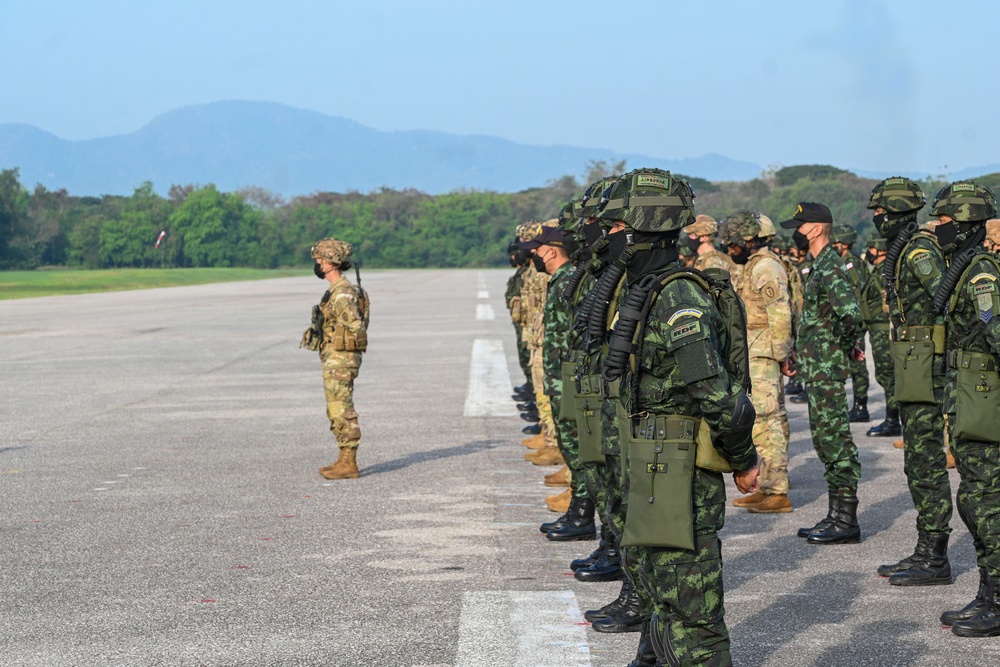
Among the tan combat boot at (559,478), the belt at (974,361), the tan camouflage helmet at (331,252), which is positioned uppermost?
the tan camouflage helmet at (331,252)

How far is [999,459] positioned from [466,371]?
1449 centimetres

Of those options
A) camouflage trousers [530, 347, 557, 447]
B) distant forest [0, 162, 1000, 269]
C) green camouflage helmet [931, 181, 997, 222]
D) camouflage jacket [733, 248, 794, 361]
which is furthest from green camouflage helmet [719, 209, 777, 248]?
distant forest [0, 162, 1000, 269]

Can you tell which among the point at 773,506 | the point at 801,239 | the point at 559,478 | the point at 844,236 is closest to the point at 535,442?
the point at 559,478

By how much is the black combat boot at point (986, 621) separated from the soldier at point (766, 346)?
10.0 ft

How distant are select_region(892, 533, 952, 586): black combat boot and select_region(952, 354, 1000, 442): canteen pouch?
3.75 feet

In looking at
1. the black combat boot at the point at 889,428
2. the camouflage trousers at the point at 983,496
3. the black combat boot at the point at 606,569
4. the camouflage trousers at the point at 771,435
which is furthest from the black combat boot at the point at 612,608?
the black combat boot at the point at 889,428

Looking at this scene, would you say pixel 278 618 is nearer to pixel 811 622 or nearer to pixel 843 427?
pixel 811 622

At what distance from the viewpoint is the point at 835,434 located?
8.43 metres

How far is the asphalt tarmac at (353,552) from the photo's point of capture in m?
6.23

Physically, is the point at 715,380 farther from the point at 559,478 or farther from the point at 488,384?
the point at 488,384

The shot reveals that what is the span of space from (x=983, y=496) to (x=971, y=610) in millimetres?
566

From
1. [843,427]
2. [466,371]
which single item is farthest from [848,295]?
[466,371]

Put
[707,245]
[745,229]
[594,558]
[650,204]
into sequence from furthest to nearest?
[707,245] < [745,229] < [594,558] < [650,204]

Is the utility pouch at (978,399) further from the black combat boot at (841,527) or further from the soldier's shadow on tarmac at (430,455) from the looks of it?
the soldier's shadow on tarmac at (430,455)
